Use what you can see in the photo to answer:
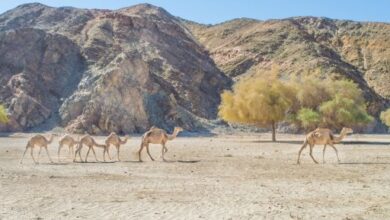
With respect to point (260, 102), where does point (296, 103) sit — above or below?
above

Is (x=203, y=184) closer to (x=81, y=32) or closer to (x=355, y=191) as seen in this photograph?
(x=355, y=191)

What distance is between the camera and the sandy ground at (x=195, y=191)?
39.2ft

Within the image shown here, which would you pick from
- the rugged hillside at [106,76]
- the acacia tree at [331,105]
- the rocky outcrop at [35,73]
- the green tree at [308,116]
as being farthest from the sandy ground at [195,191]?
the rocky outcrop at [35,73]

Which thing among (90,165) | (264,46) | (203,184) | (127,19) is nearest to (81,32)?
(127,19)

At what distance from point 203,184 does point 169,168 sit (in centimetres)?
575

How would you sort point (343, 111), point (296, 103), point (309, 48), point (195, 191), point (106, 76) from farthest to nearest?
point (309, 48) < point (106, 76) < point (296, 103) < point (343, 111) < point (195, 191)

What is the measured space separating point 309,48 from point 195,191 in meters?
108

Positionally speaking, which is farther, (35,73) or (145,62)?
(145,62)

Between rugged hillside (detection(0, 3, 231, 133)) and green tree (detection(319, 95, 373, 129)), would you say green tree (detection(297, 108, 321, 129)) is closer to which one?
green tree (detection(319, 95, 373, 129))

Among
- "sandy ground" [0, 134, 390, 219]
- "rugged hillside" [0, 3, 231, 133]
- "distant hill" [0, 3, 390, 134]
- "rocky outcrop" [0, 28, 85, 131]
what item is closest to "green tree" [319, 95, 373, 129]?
"rugged hillside" [0, 3, 231, 133]

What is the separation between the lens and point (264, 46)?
419 ft

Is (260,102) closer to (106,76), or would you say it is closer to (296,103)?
(296,103)

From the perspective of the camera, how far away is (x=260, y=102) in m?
51.4

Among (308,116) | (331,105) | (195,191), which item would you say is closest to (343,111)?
(331,105)
